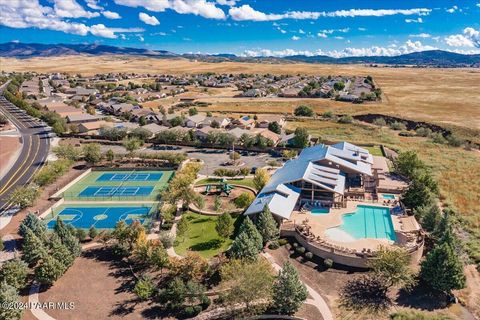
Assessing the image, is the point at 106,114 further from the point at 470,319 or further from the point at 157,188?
the point at 470,319

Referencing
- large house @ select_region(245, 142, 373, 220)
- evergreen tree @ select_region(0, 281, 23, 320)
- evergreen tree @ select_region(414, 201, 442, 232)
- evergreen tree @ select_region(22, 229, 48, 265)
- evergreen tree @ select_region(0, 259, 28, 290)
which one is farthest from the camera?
large house @ select_region(245, 142, 373, 220)

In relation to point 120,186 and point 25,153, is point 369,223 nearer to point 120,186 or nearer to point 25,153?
point 120,186

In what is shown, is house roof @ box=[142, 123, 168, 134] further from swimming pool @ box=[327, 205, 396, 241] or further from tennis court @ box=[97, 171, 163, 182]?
swimming pool @ box=[327, 205, 396, 241]

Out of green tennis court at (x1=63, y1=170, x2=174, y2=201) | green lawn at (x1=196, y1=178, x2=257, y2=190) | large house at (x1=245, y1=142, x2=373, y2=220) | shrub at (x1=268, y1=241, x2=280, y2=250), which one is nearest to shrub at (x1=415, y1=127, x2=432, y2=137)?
large house at (x1=245, y1=142, x2=373, y2=220)

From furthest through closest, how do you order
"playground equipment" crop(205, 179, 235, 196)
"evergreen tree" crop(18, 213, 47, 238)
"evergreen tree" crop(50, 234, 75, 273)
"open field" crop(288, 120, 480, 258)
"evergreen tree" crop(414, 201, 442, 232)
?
"playground equipment" crop(205, 179, 235, 196) < "open field" crop(288, 120, 480, 258) < "evergreen tree" crop(414, 201, 442, 232) < "evergreen tree" crop(18, 213, 47, 238) < "evergreen tree" crop(50, 234, 75, 273)

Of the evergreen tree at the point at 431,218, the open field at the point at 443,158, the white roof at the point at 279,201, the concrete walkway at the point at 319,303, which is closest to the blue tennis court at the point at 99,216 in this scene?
the white roof at the point at 279,201

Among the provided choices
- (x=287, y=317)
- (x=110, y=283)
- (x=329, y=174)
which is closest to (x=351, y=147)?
(x=329, y=174)
